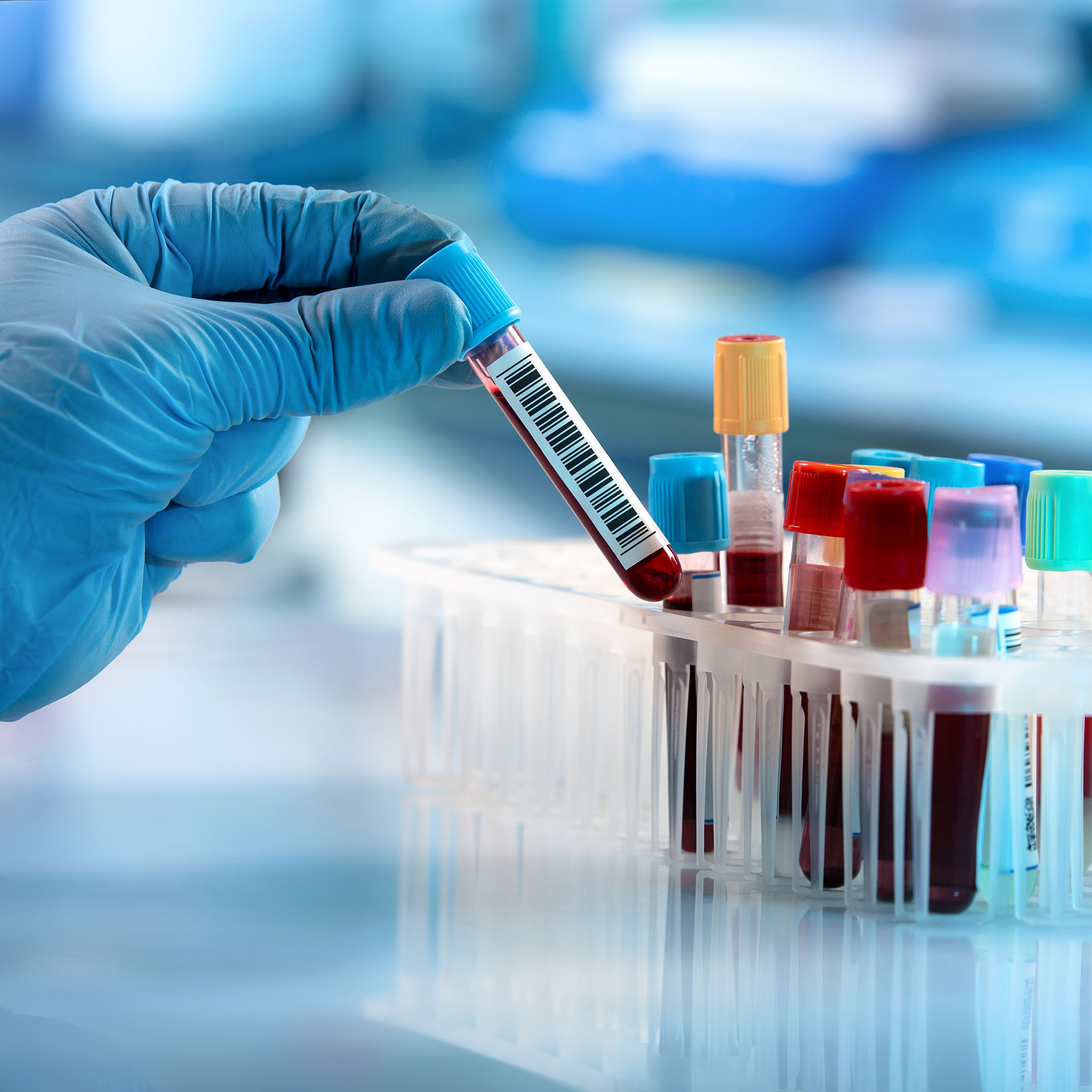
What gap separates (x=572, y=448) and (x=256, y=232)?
316mm

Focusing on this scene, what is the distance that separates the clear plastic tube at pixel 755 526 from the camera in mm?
1026

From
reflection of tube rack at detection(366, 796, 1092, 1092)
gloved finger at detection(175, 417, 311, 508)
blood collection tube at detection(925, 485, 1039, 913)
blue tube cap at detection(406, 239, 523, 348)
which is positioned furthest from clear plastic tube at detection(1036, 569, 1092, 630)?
gloved finger at detection(175, 417, 311, 508)

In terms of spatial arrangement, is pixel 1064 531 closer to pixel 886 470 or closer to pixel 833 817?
pixel 886 470

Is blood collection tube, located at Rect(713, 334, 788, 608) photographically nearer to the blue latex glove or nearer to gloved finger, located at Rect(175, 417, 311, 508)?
the blue latex glove

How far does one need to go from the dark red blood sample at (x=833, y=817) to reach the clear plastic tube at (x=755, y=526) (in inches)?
4.3

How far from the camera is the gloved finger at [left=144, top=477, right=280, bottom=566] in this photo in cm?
105

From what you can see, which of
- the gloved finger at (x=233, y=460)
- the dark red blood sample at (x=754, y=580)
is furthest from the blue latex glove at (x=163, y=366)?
the dark red blood sample at (x=754, y=580)

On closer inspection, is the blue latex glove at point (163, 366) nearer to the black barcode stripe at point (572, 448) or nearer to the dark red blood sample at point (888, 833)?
the black barcode stripe at point (572, 448)

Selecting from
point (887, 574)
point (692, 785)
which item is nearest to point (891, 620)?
point (887, 574)

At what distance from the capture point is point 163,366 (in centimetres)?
88

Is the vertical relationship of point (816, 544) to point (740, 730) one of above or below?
above

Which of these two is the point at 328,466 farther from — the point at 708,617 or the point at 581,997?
the point at 581,997

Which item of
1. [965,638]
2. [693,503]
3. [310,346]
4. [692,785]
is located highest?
[310,346]

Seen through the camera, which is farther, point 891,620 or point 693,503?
point 693,503
